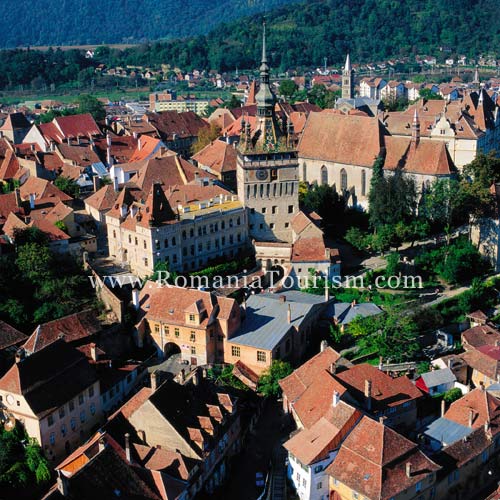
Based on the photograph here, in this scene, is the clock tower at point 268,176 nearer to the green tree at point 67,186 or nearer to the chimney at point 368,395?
the green tree at point 67,186

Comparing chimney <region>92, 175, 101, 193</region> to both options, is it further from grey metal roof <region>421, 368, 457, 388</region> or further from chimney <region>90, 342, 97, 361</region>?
grey metal roof <region>421, 368, 457, 388</region>

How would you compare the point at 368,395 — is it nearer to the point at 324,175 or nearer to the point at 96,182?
the point at 324,175

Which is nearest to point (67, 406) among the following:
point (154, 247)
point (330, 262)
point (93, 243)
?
point (154, 247)

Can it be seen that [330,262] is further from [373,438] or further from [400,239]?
[373,438]

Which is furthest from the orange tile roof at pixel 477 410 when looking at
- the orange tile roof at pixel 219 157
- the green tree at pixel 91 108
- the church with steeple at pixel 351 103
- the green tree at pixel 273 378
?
the green tree at pixel 91 108

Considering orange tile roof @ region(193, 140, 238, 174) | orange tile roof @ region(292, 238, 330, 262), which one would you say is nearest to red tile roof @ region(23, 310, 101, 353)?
orange tile roof @ region(292, 238, 330, 262)
